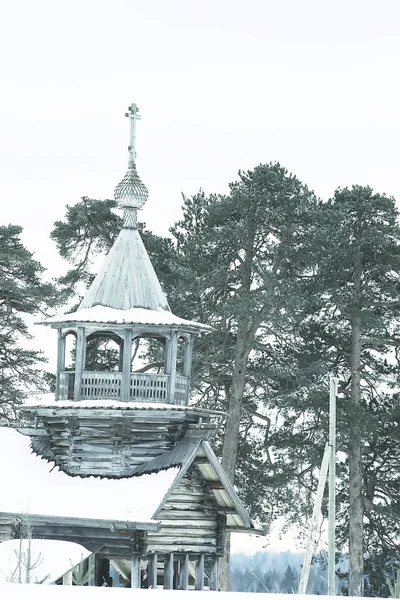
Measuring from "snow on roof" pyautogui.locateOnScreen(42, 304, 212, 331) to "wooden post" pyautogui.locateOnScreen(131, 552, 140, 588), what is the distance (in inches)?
191

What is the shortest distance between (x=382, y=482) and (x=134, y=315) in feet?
61.2

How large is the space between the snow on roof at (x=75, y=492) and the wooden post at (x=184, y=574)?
2.13 metres

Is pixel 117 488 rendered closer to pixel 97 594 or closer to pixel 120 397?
pixel 120 397

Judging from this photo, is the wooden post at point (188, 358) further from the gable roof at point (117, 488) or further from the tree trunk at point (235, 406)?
the tree trunk at point (235, 406)

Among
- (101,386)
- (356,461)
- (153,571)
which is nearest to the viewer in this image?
(153,571)

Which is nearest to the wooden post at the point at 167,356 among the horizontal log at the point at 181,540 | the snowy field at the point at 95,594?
the horizontal log at the point at 181,540

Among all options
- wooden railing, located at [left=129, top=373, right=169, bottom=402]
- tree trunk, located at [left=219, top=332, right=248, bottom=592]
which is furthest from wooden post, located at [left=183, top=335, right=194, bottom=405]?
tree trunk, located at [left=219, top=332, right=248, bottom=592]

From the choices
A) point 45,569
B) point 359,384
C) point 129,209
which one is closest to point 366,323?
point 359,384

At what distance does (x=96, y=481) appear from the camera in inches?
1002

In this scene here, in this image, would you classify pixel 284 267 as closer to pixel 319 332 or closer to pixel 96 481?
pixel 319 332

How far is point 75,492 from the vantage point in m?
25.1

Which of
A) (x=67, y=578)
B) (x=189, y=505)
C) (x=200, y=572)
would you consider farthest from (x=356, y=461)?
(x=67, y=578)

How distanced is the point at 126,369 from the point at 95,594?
16.7m

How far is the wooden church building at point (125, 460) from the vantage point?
2447 centimetres
